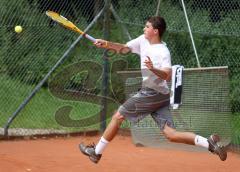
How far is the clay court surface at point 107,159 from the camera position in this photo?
713cm

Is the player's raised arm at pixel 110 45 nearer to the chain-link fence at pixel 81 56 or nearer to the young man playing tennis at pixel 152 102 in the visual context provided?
the young man playing tennis at pixel 152 102

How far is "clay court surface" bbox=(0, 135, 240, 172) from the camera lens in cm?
713

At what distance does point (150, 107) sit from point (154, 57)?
1.82 feet

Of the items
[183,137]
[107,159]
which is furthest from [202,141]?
A: [107,159]

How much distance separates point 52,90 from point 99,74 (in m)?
1.01

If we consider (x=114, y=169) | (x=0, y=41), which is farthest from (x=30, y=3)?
(x=114, y=169)

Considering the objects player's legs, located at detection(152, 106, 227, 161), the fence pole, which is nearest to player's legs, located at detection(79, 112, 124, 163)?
player's legs, located at detection(152, 106, 227, 161)

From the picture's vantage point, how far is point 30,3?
37.7 feet

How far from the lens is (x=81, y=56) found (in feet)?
35.6

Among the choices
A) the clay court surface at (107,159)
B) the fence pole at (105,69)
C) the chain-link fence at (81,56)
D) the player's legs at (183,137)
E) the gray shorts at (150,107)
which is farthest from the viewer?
the chain-link fence at (81,56)

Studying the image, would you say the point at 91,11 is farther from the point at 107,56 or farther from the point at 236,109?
the point at 236,109

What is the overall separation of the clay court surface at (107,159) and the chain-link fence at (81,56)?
2.89ft

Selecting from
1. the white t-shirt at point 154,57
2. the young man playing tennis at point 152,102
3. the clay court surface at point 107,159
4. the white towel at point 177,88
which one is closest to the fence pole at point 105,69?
the clay court surface at point 107,159

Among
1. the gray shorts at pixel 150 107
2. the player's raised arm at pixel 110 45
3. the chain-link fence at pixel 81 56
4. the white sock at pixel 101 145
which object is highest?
the player's raised arm at pixel 110 45
